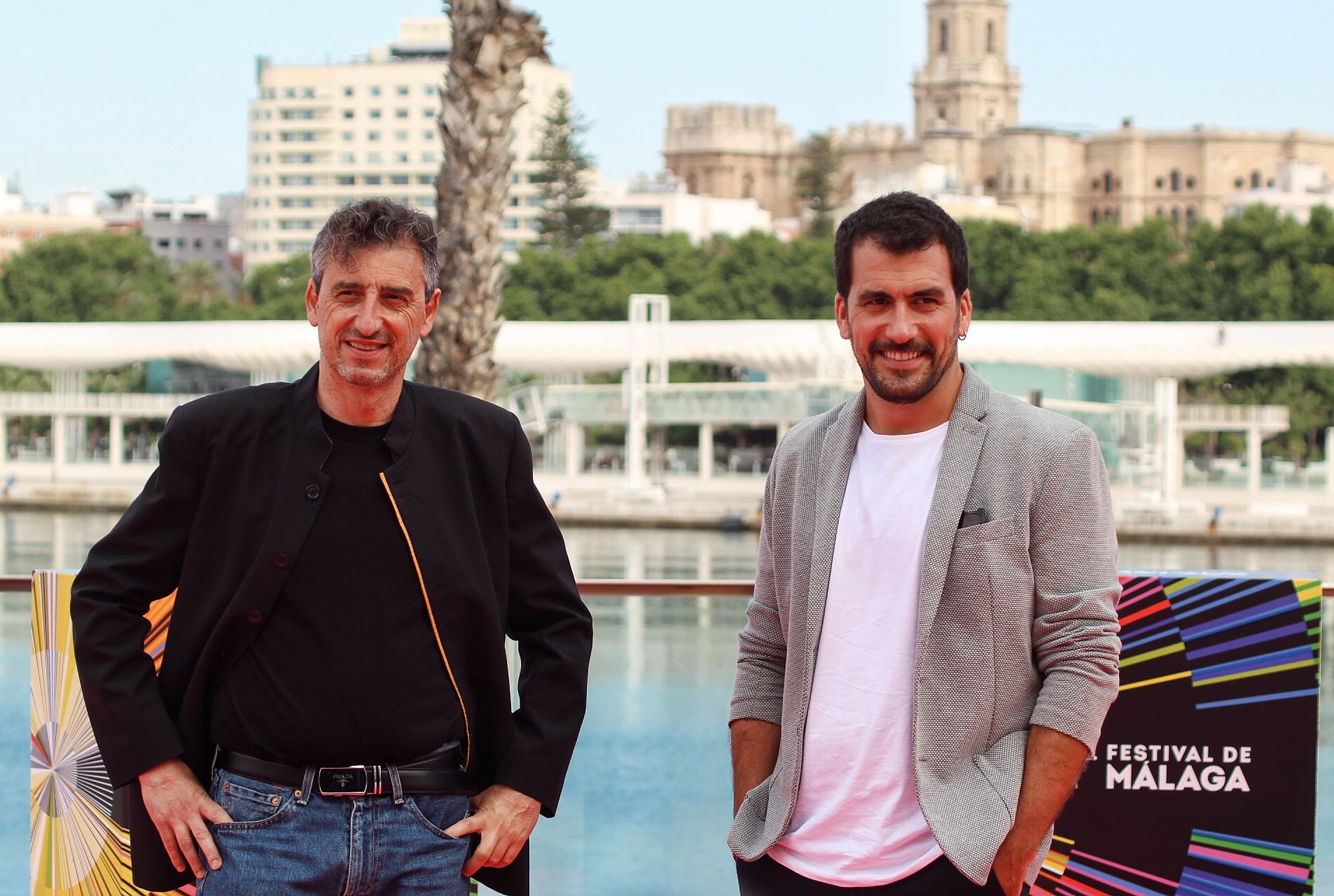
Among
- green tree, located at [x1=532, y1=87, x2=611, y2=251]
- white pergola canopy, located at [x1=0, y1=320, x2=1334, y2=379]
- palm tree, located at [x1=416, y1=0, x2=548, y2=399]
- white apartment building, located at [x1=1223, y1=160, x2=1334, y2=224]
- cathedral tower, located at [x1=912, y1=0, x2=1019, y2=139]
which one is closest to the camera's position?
palm tree, located at [x1=416, y1=0, x2=548, y2=399]

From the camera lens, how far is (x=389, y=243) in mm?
1856

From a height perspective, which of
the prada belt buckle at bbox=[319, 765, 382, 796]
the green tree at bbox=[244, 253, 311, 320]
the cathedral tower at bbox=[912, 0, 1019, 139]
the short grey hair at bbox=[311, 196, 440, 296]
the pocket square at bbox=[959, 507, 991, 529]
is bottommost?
the prada belt buckle at bbox=[319, 765, 382, 796]

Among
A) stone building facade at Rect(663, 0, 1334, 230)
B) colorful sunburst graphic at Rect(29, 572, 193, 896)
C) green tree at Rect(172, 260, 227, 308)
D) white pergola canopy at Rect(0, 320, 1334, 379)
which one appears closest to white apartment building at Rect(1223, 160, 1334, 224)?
stone building facade at Rect(663, 0, 1334, 230)

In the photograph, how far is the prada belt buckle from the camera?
179 cm

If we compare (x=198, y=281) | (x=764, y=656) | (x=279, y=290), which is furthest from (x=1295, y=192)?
(x=764, y=656)

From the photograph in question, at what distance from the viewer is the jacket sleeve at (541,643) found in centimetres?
189

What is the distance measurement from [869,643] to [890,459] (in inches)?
9.1

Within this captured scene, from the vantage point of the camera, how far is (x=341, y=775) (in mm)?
1798

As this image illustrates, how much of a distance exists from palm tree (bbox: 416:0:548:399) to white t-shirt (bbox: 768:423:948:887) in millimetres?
4064

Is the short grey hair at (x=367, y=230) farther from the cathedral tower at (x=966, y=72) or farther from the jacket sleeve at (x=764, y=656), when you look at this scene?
the cathedral tower at (x=966, y=72)

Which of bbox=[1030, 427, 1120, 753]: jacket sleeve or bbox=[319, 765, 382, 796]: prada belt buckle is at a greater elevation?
bbox=[1030, 427, 1120, 753]: jacket sleeve

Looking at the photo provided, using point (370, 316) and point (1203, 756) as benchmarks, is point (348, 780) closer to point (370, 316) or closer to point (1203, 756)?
point (370, 316)

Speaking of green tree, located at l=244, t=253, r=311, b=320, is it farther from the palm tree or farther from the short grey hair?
the short grey hair

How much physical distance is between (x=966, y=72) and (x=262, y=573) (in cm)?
10129
